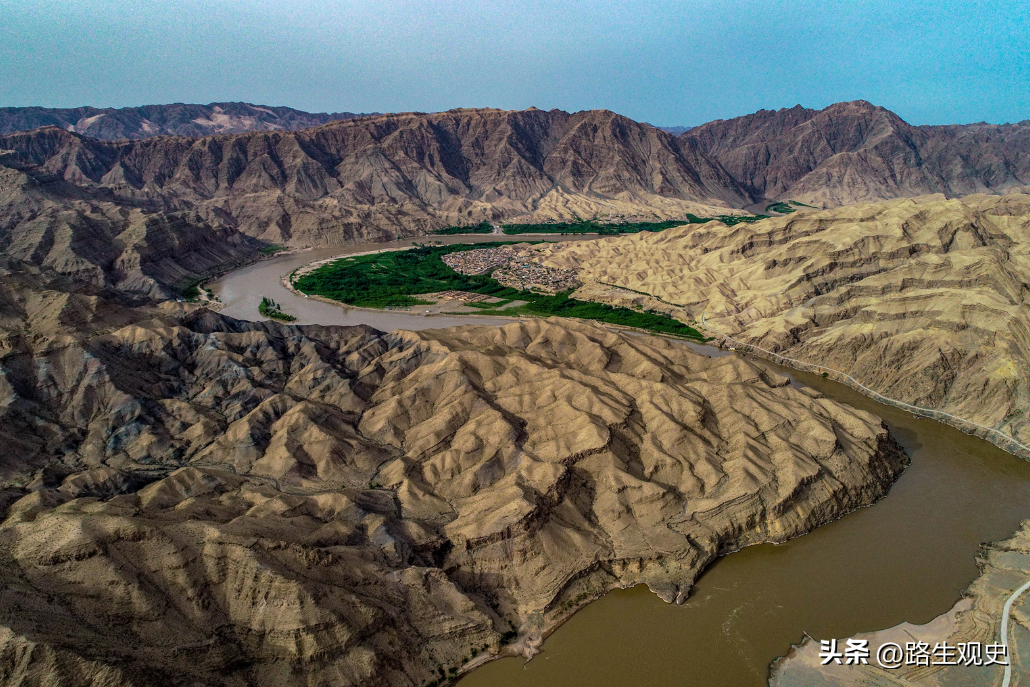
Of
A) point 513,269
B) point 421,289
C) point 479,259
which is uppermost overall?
point 479,259

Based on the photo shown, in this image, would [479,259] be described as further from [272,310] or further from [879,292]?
[879,292]

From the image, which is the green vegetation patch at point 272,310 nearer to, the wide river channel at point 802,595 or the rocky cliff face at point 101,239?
the rocky cliff face at point 101,239

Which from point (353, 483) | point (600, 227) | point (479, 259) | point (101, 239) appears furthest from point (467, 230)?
point (353, 483)

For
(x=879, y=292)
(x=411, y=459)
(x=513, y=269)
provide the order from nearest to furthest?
1. (x=411, y=459)
2. (x=879, y=292)
3. (x=513, y=269)

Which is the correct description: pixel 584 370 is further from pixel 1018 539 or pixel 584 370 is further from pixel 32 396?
pixel 32 396

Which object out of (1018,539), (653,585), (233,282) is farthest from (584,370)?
(233,282)

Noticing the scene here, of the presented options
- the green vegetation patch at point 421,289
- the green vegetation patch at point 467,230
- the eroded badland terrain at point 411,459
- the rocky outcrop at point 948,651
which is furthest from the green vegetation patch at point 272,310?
the green vegetation patch at point 467,230

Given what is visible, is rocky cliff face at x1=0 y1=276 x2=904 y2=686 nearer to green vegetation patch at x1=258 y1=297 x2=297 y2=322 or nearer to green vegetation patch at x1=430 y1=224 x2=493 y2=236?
green vegetation patch at x1=258 y1=297 x2=297 y2=322
